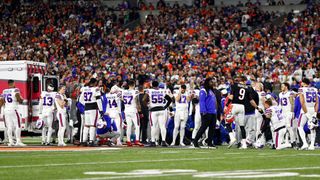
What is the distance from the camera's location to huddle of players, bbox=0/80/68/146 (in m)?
26.8

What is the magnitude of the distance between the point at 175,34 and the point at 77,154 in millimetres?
28977

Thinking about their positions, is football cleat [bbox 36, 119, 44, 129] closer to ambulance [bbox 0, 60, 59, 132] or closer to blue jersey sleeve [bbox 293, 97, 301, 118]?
ambulance [bbox 0, 60, 59, 132]

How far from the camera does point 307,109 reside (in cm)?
2416

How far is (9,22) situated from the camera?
5356 centimetres

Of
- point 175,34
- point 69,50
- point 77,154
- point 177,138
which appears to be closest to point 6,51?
point 69,50

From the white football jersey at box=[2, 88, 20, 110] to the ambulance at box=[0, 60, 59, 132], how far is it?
14.2ft

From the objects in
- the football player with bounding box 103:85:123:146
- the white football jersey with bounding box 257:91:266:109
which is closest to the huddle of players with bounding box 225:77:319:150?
the white football jersey with bounding box 257:91:266:109

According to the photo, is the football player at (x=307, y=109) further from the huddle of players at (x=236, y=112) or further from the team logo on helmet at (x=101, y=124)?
the team logo on helmet at (x=101, y=124)

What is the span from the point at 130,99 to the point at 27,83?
567 cm

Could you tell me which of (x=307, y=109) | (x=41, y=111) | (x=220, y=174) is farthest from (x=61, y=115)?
(x=220, y=174)

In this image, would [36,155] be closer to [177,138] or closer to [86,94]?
[86,94]

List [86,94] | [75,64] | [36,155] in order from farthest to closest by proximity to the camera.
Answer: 1. [75,64]
2. [86,94]
3. [36,155]

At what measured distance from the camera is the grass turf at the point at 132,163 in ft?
49.5

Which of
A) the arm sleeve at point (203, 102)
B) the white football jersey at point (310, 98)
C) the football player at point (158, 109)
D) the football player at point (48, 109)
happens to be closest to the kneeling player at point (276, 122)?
the white football jersey at point (310, 98)
